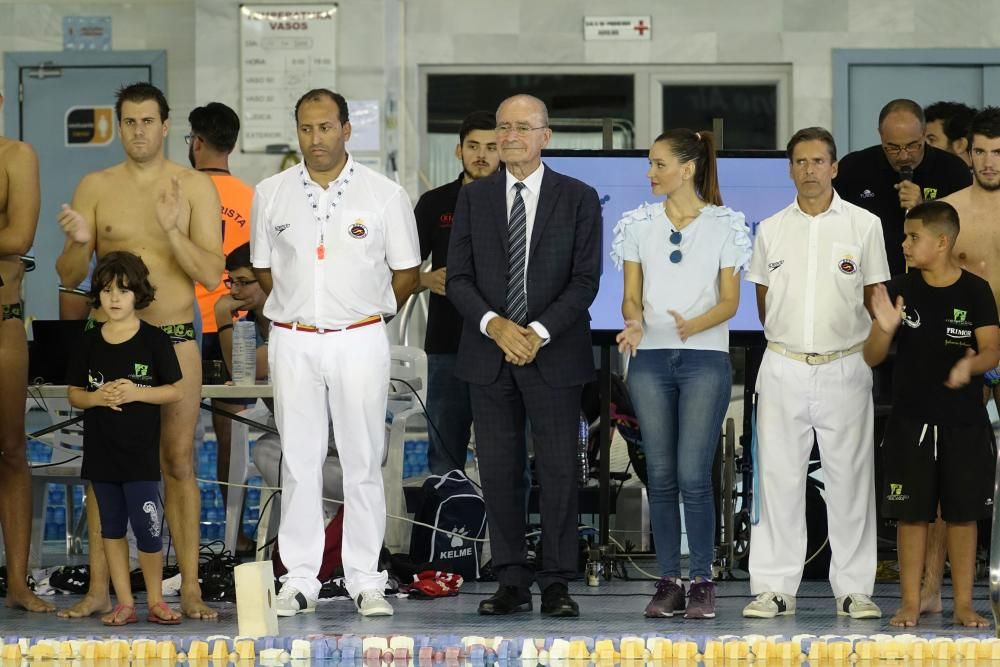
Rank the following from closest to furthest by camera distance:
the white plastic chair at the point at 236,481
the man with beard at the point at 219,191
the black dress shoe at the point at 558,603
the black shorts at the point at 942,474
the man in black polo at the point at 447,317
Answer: the black shorts at the point at 942,474
the black dress shoe at the point at 558,603
the man in black polo at the point at 447,317
the white plastic chair at the point at 236,481
the man with beard at the point at 219,191

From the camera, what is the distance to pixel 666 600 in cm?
550

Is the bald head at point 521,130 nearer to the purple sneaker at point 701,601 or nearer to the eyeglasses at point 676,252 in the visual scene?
the eyeglasses at point 676,252

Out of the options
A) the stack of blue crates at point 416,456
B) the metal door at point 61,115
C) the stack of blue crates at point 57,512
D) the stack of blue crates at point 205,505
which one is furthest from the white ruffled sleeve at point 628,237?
the metal door at point 61,115

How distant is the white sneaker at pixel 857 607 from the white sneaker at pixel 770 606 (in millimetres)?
176

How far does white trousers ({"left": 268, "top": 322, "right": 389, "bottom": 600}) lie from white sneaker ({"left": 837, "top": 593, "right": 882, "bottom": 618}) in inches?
65.2

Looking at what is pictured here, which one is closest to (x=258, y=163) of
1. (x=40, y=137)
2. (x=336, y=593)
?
(x=40, y=137)

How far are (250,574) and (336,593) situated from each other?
1.20 metres

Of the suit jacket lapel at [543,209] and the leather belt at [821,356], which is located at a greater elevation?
the suit jacket lapel at [543,209]

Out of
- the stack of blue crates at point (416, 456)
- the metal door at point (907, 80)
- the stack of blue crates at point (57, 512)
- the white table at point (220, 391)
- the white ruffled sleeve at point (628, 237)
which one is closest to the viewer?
the white ruffled sleeve at point (628, 237)

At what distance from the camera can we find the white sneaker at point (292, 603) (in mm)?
5500

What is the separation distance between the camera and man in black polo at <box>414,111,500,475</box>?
671 cm

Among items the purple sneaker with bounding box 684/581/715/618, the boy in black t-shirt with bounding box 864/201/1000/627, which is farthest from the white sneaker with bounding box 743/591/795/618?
the boy in black t-shirt with bounding box 864/201/1000/627

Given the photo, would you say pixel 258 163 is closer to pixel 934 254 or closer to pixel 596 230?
pixel 596 230

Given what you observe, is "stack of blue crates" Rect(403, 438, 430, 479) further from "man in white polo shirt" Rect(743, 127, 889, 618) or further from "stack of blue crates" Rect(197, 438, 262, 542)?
"man in white polo shirt" Rect(743, 127, 889, 618)
